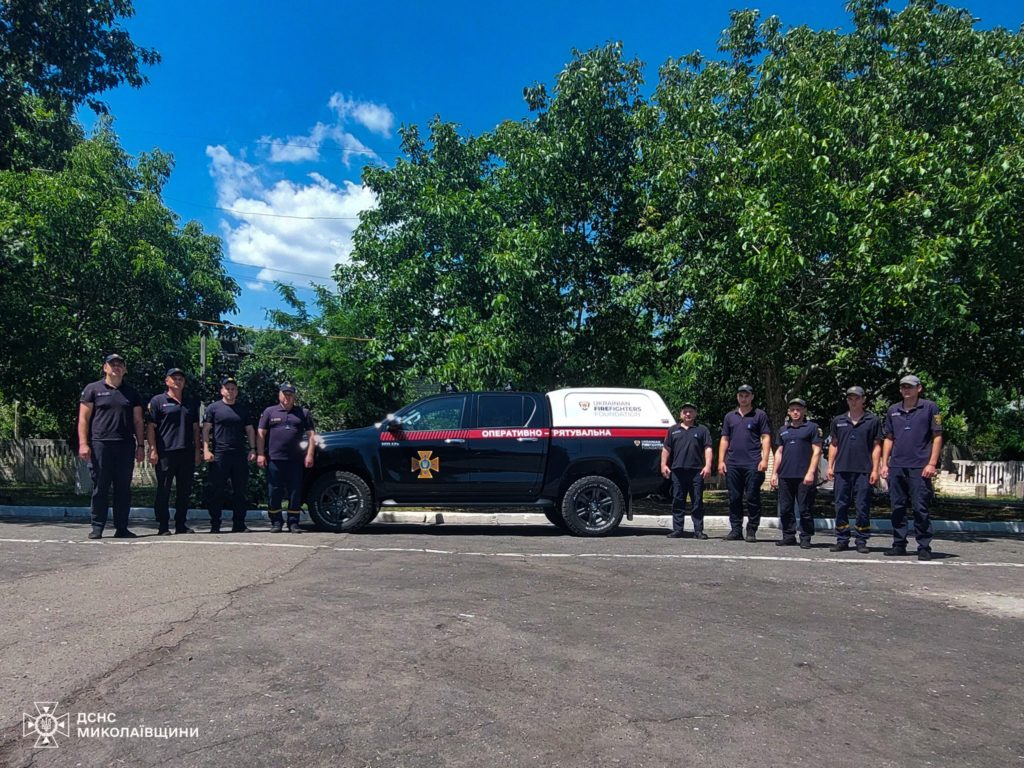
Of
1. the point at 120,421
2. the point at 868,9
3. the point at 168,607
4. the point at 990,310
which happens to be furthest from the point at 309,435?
the point at 868,9

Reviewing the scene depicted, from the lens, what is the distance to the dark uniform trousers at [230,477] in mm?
9578

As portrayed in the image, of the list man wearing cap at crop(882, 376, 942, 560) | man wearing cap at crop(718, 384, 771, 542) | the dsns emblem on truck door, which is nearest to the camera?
man wearing cap at crop(882, 376, 942, 560)

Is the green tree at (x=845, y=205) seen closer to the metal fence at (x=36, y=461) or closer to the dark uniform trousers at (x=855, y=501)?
the dark uniform trousers at (x=855, y=501)

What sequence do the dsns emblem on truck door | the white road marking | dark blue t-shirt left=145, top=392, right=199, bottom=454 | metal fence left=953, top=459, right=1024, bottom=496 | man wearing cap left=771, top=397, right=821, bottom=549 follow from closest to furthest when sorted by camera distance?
the white road marking
man wearing cap left=771, top=397, right=821, bottom=549
dark blue t-shirt left=145, top=392, right=199, bottom=454
the dsns emblem on truck door
metal fence left=953, top=459, right=1024, bottom=496

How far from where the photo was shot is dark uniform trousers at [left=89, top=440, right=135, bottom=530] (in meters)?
8.62

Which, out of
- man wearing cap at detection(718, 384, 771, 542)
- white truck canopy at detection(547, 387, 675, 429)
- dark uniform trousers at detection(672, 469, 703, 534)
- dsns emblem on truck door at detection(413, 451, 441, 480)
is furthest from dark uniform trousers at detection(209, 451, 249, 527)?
man wearing cap at detection(718, 384, 771, 542)

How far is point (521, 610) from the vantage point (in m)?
5.45

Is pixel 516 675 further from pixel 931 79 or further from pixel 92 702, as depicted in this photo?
pixel 931 79

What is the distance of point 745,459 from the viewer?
9.57 metres

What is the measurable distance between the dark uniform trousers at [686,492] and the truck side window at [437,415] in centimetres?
281

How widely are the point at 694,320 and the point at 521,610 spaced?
820 cm

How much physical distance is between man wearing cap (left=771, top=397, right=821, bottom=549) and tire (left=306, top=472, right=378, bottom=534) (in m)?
4.98

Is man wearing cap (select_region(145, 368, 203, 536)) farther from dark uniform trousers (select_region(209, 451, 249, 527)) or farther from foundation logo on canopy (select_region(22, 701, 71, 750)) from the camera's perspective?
foundation logo on canopy (select_region(22, 701, 71, 750))

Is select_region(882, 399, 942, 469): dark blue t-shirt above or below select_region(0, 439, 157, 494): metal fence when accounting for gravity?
above
